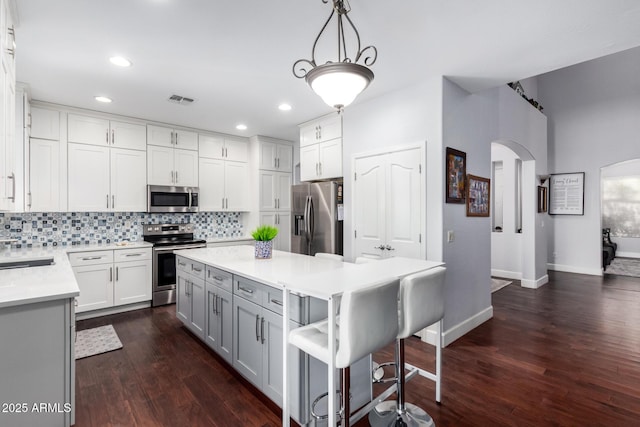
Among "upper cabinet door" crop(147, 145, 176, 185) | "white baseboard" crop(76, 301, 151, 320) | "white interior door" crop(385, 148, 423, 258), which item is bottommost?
"white baseboard" crop(76, 301, 151, 320)

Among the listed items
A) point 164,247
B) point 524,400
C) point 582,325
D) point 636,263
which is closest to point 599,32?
point 524,400

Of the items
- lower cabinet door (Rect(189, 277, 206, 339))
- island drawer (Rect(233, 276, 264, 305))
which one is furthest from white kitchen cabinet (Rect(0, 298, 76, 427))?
lower cabinet door (Rect(189, 277, 206, 339))

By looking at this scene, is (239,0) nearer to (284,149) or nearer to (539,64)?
(539,64)

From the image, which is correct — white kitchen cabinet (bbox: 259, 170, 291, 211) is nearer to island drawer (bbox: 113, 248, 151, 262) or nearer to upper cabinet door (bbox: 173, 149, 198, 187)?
upper cabinet door (bbox: 173, 149, 198, 187)

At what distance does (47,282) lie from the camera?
6.29 feet

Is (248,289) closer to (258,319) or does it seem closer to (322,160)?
(258,319)

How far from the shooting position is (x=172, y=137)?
4723mm

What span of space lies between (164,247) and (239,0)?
3404 mm

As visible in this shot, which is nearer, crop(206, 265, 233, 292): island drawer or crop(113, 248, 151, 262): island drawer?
crop(206, 265, 233, 292): island drawer

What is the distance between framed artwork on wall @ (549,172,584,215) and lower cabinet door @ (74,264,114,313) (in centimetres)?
800

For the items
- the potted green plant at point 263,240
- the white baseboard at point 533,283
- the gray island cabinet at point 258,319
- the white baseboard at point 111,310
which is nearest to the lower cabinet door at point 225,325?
the gray island cabinet at point 258,319

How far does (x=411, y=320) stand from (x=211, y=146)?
4.40 metres

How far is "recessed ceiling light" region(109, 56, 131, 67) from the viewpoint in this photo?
8.84 feet

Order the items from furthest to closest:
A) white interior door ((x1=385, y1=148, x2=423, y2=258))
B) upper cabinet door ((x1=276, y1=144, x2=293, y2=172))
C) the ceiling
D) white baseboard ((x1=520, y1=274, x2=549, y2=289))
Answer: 1. upper cabinet door ((x1=276, y1=144, x2=293, y2=172))
2. white baseboard ((x1=520, y1=274, x2=549, y2=289))
3. white interior door ((x1=385, y1=148, x2=423, y2=258))
4. the ceiling
